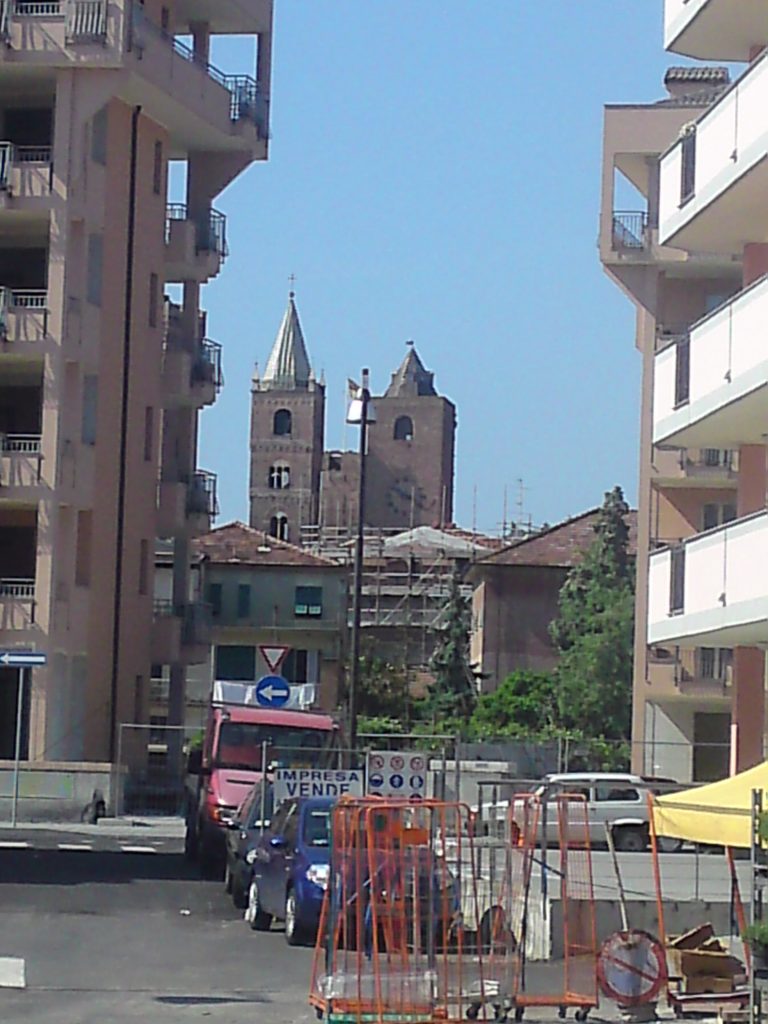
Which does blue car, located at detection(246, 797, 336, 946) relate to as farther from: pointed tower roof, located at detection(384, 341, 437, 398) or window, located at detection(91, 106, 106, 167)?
pointed tower roof, located at detection(384, 341, 437, 398)

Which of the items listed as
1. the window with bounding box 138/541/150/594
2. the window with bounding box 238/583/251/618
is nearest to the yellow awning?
the window with bounding box 138/541/150/594

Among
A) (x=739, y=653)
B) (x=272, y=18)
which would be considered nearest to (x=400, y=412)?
(x=272, y=18)

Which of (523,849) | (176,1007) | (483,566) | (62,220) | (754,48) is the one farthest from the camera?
(483,566)

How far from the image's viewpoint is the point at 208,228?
5662 cm

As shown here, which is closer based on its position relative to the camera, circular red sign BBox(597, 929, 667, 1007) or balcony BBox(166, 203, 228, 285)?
circular red sign BBox(597, 929, 667, 1007)

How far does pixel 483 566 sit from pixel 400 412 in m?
82.9

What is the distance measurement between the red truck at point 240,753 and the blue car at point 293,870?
7.98m

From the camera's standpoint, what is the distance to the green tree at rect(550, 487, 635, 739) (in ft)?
230

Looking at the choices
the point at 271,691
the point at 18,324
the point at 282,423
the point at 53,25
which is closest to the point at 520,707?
the point at 18,324

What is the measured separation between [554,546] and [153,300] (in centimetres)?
3743

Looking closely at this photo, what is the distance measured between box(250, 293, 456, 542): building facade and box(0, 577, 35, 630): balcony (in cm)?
10179

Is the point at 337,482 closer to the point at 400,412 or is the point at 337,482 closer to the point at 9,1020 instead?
the point at 400,412

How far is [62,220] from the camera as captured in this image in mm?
48594

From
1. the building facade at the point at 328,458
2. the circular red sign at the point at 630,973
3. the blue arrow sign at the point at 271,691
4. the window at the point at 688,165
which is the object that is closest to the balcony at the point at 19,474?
the blue arrow sign at the point at 271,691
